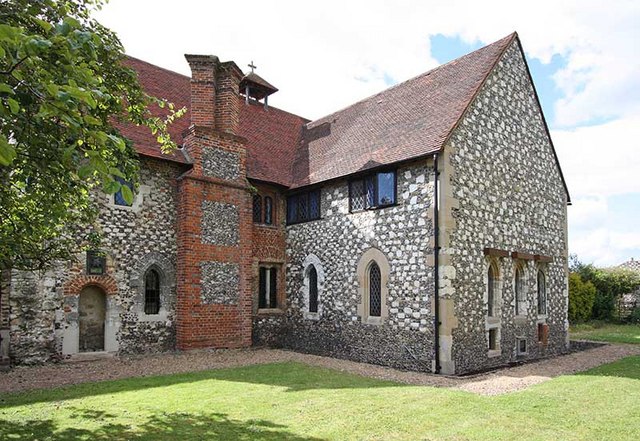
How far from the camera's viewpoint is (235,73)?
16.5 metres

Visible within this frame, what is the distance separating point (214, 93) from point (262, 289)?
276 inches

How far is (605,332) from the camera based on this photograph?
2366 centimetres

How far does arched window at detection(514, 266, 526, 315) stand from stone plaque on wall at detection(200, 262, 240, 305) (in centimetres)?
908

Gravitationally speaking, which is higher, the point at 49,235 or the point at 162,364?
the point at 49,235

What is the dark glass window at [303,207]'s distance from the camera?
16.7 metres

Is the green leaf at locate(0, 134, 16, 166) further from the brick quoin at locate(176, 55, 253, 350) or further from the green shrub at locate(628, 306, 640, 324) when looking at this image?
the green shrub at locate(628, 306, 640, 324)

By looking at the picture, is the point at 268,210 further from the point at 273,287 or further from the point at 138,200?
the point at 138,200

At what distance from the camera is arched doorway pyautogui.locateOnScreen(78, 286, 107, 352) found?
44.7 ft

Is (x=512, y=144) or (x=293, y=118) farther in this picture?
(x=293, y=118)

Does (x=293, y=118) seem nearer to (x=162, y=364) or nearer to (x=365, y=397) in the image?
(x=162, y=364)

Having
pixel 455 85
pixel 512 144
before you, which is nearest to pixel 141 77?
pixel 455 85

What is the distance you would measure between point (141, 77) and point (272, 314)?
975 cm

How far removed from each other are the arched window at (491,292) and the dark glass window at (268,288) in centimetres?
748

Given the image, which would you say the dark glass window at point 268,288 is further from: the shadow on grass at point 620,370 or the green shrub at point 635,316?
the green shrub at point 635,316
